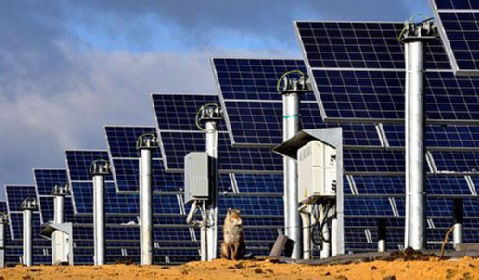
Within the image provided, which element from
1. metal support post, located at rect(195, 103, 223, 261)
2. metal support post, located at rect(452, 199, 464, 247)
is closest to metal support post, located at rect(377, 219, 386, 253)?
metal support post, located at rect(452, 199, 464, 247)

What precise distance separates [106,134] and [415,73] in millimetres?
45474

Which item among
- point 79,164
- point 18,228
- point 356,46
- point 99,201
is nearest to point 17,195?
point 18,228

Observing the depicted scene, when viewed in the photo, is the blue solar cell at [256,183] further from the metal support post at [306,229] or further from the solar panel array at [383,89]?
the metal support post at [306,229]

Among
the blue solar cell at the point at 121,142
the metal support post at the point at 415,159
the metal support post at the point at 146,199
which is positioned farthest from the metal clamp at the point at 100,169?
the metal support post at the point at 415,159

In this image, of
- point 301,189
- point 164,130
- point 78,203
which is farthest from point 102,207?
point 301,189

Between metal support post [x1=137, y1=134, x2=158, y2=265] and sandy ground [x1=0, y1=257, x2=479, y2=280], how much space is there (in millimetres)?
28365

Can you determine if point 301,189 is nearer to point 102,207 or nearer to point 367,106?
point 367,106

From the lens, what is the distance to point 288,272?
33.9m

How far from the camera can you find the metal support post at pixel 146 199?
65312mm

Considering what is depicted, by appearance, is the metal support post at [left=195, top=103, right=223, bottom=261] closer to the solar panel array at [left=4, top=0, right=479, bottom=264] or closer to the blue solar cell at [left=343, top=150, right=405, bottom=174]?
the solar panel array at [left=4, top=0, right=479, bottom=264]

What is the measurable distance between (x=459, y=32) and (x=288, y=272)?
49.4 ft

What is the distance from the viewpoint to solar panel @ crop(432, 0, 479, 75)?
45.1m

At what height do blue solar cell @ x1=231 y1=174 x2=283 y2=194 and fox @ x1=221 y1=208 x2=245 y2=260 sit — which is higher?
blue solar cell @ x1=231 y1=174 x2=283 y2=194

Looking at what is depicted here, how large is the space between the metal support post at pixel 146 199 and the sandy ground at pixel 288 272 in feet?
93.1
